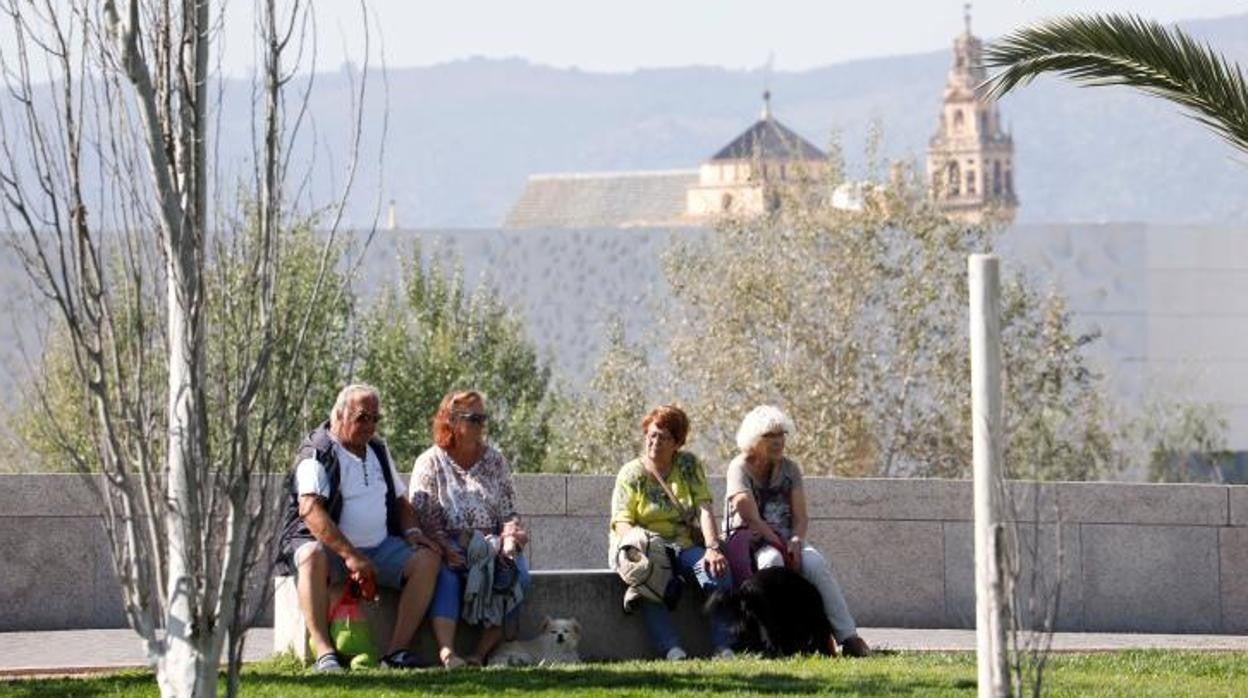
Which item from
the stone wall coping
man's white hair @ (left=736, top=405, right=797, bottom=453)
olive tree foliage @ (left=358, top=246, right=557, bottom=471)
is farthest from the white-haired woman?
olive tree foliage @ (left=358, top=246, right=557, bottom=471)

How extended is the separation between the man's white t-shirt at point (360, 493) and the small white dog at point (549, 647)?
76cm

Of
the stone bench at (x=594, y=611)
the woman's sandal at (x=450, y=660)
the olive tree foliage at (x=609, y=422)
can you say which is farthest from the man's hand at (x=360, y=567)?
the olive tree foliage at (x=609, y=422)

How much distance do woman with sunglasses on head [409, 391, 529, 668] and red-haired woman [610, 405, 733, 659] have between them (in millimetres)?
653

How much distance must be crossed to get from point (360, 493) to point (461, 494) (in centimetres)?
64

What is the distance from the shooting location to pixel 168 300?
7.29 metres

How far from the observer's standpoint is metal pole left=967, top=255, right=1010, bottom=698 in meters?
7.31

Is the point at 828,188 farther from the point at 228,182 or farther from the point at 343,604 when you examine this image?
the point at 228,182

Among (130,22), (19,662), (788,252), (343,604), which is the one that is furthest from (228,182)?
(788,252)

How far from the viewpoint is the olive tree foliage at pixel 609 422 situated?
4003 centimetres

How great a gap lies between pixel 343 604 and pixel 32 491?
4.07 m

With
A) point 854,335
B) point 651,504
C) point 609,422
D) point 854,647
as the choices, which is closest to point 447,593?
point 651,504

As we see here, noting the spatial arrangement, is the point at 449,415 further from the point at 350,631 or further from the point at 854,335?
the point at 854,335

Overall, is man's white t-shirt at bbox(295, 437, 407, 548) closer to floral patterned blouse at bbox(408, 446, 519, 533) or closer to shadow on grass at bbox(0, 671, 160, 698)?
floral patterned blouse at bbox(408, 446, 519, 533)

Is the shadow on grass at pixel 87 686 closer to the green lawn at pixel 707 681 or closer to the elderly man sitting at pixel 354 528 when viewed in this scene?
the green lawn at pixel 707 681
